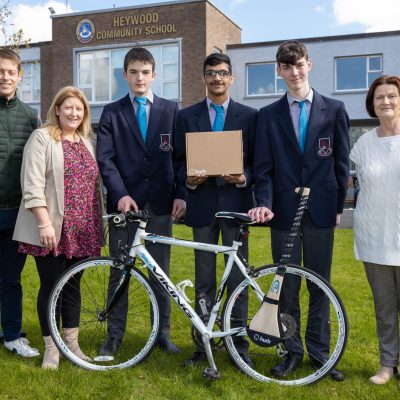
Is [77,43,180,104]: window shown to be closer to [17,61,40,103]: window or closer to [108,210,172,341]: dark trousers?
[17,61,40,103]: window

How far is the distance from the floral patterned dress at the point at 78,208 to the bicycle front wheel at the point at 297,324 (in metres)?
1.25

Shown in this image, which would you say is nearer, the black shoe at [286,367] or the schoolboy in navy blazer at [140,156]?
the black shoe at [286,367]

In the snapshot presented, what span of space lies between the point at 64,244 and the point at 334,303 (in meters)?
2.13

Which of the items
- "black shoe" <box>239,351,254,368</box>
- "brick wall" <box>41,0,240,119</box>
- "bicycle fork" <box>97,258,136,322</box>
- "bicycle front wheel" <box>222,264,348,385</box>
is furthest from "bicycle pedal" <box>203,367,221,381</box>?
"brick wall" <box>41,0,240,119</box>

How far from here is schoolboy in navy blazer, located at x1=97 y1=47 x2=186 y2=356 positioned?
479cm

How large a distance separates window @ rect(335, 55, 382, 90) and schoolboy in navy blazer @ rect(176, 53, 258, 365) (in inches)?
964

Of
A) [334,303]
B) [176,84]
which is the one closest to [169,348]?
[334,303]

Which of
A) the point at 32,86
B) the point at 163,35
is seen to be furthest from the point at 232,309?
the point at 32,86

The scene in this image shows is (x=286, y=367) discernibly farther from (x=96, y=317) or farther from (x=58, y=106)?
(x=58, y=106)

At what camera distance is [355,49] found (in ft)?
90.0

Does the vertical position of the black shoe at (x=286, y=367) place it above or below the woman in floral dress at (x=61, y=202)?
below

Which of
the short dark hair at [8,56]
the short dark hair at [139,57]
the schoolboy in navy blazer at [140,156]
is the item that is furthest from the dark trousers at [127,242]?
the short dark hair at [8,56]

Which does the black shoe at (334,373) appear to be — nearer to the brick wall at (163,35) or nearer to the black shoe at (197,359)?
the black shoe at (197,359)

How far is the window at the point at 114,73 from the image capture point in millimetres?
27844
